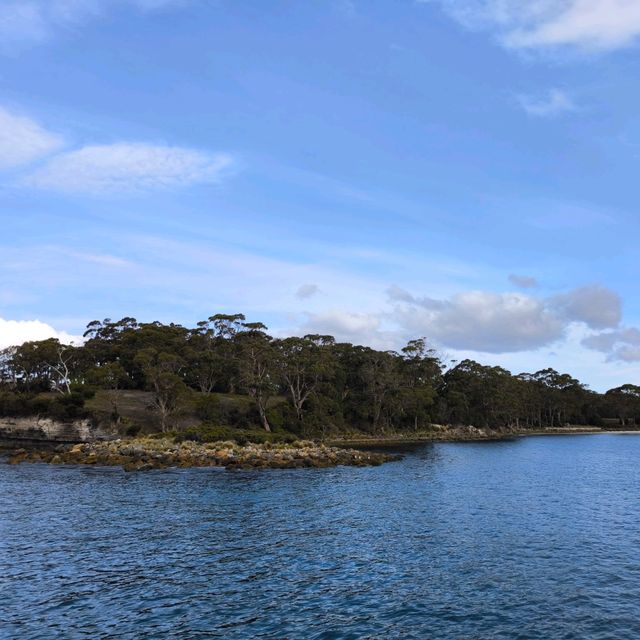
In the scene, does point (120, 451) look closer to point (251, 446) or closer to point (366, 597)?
point (251, 446)

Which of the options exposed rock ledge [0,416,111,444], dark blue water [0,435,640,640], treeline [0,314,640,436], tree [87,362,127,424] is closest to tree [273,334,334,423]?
treeline [0,314,640,436]

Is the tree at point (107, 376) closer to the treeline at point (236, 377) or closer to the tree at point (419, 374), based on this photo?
the treeline at point (236, 377)

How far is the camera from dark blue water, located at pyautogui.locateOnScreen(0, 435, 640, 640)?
19859 millimetres

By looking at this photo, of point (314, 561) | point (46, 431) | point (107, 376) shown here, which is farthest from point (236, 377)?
point (314, 561)

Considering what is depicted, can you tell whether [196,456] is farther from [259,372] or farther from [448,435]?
[448,435]

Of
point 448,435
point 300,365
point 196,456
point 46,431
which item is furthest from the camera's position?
point 448,435

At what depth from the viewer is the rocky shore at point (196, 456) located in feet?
227

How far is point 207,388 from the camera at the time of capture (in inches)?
5217

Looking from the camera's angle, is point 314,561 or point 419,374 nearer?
point 314,561

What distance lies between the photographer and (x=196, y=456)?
242 ft

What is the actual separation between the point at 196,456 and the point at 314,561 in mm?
49103

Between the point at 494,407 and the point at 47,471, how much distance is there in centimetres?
13819

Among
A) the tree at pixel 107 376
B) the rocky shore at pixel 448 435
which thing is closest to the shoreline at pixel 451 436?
the rocky shore at pixel 448 435

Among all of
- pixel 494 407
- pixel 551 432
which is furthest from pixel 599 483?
pixel 551 432
